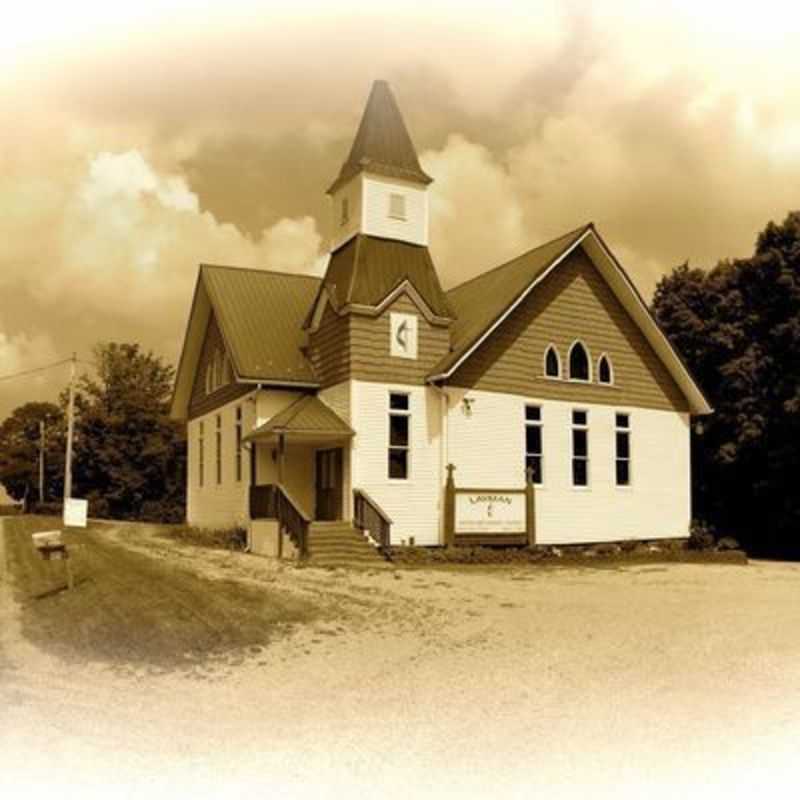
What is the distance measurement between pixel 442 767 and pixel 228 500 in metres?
18.2

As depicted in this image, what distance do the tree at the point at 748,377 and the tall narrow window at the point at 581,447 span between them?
300 inches

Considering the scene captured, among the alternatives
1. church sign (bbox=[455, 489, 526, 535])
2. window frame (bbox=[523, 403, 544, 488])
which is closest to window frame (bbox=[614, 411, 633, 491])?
window frame (bbox=[523, 403, 544, 488])

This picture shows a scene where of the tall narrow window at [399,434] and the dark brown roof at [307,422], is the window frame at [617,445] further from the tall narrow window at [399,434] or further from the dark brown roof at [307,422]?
the dark brown roof at [307,422]

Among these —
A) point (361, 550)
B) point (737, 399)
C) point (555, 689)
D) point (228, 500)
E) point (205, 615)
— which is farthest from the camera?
point (737, 399)

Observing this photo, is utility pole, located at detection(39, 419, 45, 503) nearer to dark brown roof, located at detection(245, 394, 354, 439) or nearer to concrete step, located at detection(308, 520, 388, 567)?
dark brown roof, located at detection(245, 394, 354, 439)

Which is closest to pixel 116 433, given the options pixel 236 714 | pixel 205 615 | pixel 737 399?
pixel 737 399

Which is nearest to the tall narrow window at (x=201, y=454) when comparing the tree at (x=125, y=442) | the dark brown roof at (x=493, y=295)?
the dark brown roof at (x=493, y=295)

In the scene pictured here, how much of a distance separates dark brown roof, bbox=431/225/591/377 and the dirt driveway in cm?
779

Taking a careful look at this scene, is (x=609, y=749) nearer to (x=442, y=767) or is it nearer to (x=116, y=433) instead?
(x=442, y=767)

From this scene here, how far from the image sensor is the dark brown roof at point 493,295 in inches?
779

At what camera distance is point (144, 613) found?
10719 millimetres

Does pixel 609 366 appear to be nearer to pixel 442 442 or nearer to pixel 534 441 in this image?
pixel 534 441

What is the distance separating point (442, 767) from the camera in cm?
566

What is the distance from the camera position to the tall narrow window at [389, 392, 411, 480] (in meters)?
19.6
